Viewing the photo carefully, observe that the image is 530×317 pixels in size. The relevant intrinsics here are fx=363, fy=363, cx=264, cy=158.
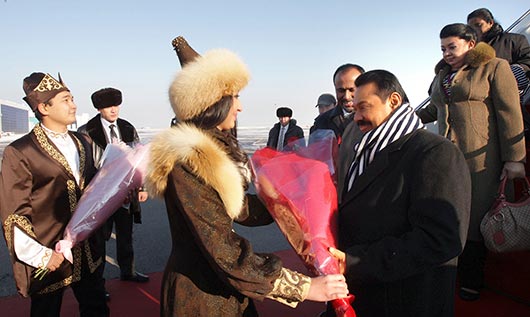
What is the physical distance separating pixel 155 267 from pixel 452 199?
4039 mm

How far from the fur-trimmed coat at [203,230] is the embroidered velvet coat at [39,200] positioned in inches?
49.6

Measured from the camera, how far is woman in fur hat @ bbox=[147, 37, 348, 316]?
51.7 inches

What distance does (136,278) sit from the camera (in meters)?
4.05

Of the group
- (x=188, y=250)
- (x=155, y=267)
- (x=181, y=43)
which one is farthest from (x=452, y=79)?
(x=155, y=267)

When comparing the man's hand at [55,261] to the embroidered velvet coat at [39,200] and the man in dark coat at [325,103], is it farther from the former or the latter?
the man in dark coat at [325,103]

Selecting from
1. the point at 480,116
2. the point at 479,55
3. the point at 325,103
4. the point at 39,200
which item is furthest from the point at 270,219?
the point at 325,103

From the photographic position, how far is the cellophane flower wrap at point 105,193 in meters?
2.19


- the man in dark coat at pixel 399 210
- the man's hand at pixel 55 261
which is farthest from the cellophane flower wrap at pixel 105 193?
the man in dark coat at pixel 399 210

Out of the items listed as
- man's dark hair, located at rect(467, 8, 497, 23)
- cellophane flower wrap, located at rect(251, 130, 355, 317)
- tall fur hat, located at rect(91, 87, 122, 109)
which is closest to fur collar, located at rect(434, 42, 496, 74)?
man's dark hair, located at rect(467, 8, 497, 23)

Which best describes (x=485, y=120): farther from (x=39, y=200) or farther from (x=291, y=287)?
(x=39, y=200)

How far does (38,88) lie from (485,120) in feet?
10.4

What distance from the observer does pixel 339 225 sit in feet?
5.25

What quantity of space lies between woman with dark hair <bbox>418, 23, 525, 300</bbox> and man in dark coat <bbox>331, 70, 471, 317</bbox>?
4.47ft

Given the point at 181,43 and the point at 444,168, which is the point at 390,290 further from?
the point at 181,43
